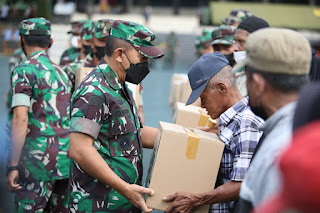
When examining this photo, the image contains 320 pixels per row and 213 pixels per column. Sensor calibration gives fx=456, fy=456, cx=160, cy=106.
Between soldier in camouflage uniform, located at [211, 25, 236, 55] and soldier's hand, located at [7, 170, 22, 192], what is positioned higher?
soldier in camouflage uniform, located at [211, 25, 236, 55]

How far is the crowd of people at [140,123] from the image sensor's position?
60.0 inches

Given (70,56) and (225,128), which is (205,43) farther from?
(225,128)

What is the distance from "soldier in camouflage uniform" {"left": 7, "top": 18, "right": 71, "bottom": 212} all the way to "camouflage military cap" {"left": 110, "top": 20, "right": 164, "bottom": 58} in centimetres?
140

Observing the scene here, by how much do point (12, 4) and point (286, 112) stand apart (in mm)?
36321

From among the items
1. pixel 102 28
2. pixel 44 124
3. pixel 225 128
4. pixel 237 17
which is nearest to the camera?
pixel 225 128

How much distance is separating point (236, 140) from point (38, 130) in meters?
2.14

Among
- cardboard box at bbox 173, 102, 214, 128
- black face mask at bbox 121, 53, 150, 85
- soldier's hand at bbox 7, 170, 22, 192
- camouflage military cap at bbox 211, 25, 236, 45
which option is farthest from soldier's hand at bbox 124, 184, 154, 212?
camouflage military cap at bbox 211, 25, 236, 45

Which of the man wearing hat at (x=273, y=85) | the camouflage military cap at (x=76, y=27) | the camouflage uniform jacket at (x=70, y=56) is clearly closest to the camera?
the man wearing hat at (x=273, y=85)

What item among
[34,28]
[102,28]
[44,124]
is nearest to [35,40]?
[34,28]

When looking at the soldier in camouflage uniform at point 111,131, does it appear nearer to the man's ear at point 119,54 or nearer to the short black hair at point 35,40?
the man's ear at point 119,54

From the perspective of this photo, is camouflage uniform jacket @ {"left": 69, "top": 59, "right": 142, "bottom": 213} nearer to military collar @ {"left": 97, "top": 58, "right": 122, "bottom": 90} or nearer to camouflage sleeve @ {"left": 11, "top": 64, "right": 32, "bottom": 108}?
military collar @ {"left": 97, "top": 58, "right": 122, "bottom": 90}

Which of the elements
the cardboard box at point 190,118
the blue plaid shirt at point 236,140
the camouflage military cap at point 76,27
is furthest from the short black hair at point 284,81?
the camouflage military cap at point 76,27

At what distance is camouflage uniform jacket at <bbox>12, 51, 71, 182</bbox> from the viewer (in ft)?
13.5

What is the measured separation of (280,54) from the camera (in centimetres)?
167
